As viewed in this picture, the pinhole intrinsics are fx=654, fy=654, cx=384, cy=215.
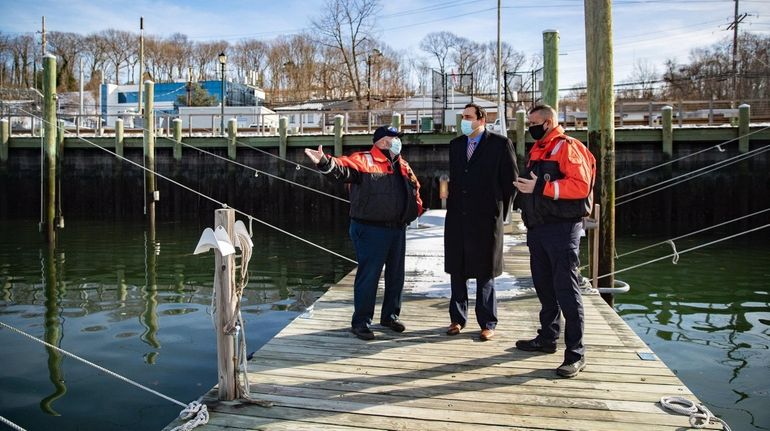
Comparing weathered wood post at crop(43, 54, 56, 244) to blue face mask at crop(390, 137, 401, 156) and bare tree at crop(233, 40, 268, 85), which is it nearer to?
blue face mask at crop(390, 137, 401, 156)

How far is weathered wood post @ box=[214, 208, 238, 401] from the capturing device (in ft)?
11.8

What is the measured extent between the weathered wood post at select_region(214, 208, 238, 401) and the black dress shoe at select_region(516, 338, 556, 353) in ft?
6.98

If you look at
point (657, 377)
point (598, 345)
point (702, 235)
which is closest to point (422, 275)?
point (598, 345)

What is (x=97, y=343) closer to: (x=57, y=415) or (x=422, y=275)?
(x=57, y=415)

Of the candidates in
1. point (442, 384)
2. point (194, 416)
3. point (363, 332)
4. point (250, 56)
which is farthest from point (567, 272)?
point (250, 56)

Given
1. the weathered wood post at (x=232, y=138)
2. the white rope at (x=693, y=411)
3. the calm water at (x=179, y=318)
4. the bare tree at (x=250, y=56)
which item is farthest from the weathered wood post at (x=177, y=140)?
the bare tree at (x=250, y=56)

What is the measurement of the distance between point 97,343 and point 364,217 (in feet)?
13.0

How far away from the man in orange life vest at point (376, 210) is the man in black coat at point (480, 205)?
386 millimetres

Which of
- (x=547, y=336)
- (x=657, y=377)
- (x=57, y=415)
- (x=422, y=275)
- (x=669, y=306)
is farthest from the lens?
(x=669, y=306)

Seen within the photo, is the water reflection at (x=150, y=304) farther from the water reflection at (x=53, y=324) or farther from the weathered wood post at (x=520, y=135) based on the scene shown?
the weathered wood post at (x=520, y=135)

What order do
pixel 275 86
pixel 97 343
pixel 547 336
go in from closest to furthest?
pixel 547 336
pixel 97 343
pixel 275 86

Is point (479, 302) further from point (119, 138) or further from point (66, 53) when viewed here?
point (66, 53)

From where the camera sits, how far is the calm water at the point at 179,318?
5398mm

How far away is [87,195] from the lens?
23.9 metres
